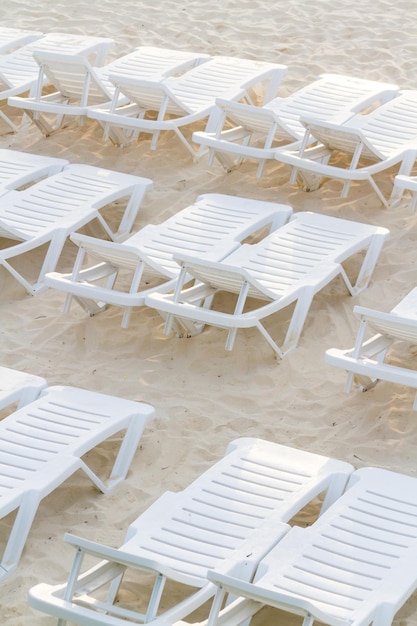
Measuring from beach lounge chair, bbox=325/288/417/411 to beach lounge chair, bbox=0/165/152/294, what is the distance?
2.28 metres

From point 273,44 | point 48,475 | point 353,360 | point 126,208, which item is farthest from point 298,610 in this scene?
point 273,44

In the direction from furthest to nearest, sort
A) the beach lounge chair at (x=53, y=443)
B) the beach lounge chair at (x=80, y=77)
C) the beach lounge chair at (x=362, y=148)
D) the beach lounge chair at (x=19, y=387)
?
the beach lounge chair at (x=80, y=77)
the beach lounge chair at (x=362, y=148)
the beach lounge chair at (x=19, y=387)
the beach lounge chair at (x=53, y=443)

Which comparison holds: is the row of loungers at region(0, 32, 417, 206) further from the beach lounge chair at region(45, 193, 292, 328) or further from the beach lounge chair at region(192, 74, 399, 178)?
the beach lounge chair at region(45, 193, 292, 328)

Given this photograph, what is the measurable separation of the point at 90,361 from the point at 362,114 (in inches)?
150

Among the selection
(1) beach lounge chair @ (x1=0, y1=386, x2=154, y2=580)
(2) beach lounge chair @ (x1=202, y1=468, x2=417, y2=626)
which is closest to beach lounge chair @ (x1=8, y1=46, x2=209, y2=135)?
(1) beach lounge chair @ (x1=0, y1=386, x2=154, y2=580)

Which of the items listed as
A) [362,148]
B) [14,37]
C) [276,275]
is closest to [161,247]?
[276,275]

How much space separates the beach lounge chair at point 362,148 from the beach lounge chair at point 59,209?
1115 mm

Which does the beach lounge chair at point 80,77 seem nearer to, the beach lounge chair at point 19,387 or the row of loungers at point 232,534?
the beach lounge chair at point 19,387

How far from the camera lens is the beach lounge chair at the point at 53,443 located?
17.3 feet

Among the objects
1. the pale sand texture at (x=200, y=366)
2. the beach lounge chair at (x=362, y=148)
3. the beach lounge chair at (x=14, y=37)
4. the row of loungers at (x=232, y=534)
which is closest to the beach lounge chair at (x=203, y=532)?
the row of loungers at (x=232, y=534)

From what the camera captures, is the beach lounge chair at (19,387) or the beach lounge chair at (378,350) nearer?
the beach lounge chair at (378,350)

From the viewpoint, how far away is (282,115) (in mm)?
8859

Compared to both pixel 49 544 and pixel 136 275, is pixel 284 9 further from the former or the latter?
pixel 49 544

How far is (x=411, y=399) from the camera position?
20.8 feet
